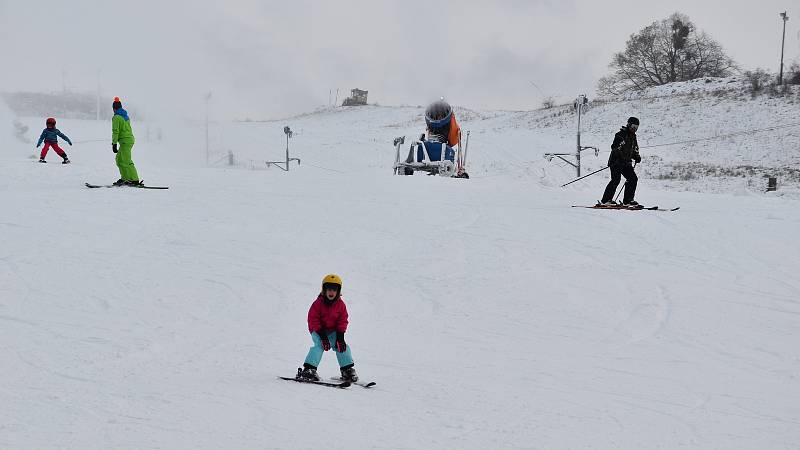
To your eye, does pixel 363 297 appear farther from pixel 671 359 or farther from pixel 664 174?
pixel 664 174

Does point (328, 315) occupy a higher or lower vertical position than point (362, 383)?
higher

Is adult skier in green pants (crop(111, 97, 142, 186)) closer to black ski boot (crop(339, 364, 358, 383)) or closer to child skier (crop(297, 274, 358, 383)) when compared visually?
child skier (crop(297, 274, 358, 383))

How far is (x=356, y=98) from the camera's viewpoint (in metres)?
71.1

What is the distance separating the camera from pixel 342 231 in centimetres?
1114

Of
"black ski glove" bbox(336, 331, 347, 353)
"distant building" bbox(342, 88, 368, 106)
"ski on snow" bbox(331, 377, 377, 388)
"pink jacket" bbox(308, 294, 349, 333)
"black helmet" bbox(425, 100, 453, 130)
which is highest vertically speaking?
"distant building" bbox(342, 88, 368, 106)

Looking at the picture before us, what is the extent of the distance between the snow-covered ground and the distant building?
5531 centimetres

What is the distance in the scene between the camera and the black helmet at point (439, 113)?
23.5 meters

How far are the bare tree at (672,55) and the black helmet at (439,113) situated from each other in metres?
40.4

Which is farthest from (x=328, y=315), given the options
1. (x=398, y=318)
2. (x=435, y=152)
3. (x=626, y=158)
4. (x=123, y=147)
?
(x=435, y=152)

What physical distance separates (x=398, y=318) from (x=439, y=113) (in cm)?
1677

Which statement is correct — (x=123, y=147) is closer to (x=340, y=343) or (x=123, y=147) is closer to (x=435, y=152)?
(x=340, y=343)

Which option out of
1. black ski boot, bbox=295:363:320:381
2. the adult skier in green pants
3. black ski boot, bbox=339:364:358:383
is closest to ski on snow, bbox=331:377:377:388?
black ski boot, bbox=339:364:358:383

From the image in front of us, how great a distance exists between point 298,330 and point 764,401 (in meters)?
3.99

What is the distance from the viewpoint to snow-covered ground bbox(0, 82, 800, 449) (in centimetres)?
457
